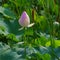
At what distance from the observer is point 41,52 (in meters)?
1.60

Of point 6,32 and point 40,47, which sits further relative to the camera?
point 6,32

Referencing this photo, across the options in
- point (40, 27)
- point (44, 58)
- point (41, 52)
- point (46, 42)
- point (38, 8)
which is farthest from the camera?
point (38, 8)

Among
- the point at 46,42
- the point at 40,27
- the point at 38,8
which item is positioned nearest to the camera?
the point at 46,42

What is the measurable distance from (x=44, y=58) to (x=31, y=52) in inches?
3.9

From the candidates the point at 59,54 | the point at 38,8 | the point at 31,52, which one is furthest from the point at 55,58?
the point at 38,8

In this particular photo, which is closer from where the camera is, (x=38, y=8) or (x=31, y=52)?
(x=31, y=52)

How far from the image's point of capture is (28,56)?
1.53 meters

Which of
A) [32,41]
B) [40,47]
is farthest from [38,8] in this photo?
[40,47]

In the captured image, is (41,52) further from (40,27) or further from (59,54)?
(40,27)

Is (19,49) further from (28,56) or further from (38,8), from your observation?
(38,8)

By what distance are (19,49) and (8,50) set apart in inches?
3.1

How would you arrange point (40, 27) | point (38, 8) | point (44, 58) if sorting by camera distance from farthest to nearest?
point (38, 8)
point (40, 27)
point (44, 58)

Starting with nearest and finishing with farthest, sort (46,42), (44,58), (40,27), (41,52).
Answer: (44,58) < (41,52) < (46,42) < (40,27)

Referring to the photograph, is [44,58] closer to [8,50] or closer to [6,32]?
[8,50]
